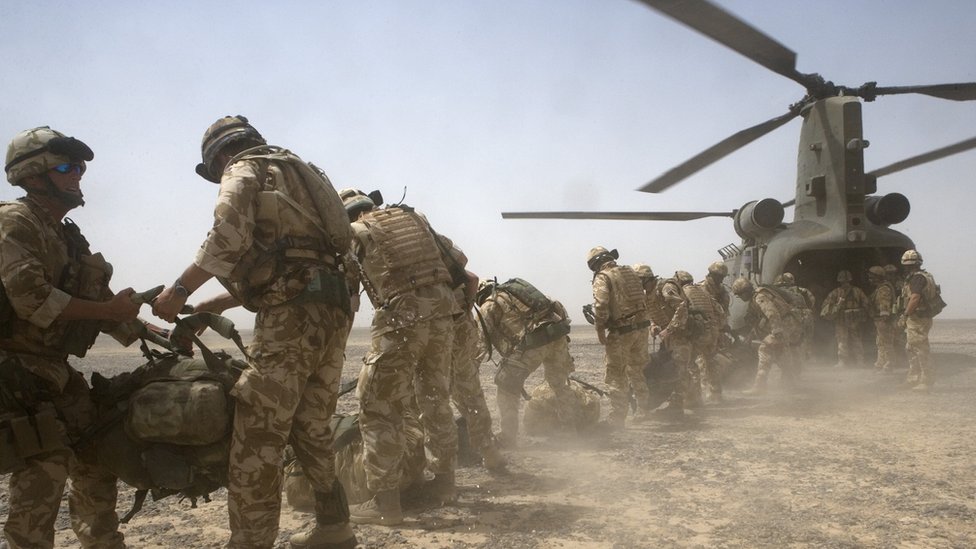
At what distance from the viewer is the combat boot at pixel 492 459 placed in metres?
5.13

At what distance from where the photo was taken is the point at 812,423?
7.18 m

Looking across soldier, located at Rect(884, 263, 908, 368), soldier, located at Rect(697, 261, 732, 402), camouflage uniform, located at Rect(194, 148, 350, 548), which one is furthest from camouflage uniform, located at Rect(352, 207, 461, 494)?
soldier, located at Rect(884, 263, 908, 368)

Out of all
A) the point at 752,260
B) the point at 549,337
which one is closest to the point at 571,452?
the point at 549,337

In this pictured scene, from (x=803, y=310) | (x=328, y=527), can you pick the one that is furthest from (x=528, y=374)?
(x=803, y=310)

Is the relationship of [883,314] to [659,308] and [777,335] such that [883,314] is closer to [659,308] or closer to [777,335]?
[777,335]

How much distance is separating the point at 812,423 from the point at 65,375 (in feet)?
22.9

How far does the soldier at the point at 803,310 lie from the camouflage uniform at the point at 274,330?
8750mm

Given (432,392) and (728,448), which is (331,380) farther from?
(728,448)

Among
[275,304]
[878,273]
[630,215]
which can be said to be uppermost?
[630,215]

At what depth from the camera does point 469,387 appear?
5.10m

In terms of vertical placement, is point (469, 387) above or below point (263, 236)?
below

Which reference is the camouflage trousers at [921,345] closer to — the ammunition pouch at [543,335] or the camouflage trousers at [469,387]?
the ammunition pouch at [543,335]

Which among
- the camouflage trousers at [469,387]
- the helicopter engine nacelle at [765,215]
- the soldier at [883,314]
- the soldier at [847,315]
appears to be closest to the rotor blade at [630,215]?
the helicopter engine nacelle at [765,215]

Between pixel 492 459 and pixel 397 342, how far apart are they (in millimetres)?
1674
